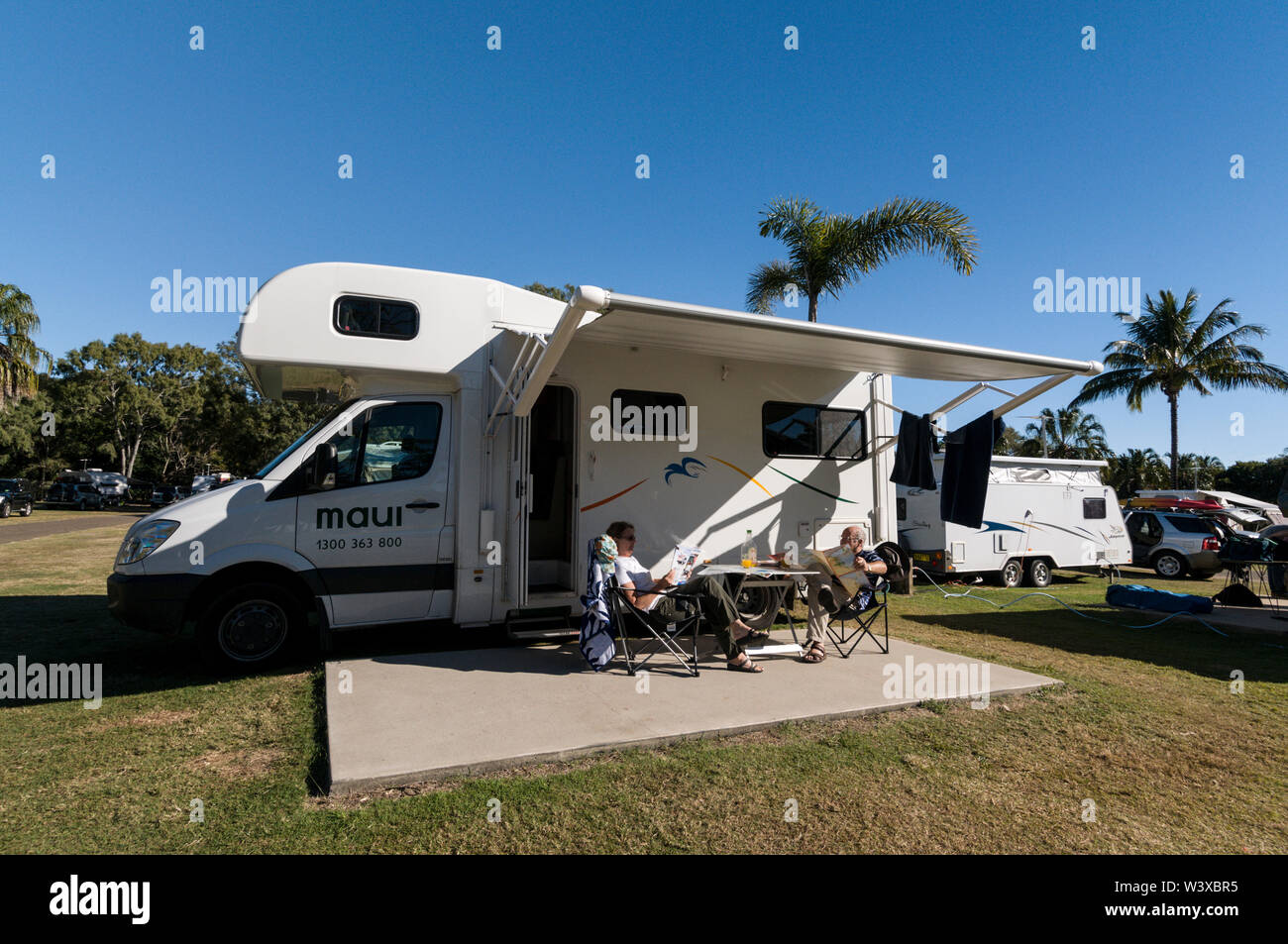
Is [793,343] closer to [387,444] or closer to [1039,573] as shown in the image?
[387,444]

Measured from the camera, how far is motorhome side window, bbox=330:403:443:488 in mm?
5453

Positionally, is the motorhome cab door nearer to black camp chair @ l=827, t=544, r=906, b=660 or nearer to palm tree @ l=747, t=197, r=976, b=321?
black camp chair @ l=827, t=544, r=906, b=660

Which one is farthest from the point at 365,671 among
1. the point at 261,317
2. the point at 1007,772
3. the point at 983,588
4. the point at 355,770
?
the point at 983,588

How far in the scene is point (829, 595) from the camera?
19.9ft

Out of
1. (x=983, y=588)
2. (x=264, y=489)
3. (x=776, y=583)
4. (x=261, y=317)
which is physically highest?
(x=261, y=317)

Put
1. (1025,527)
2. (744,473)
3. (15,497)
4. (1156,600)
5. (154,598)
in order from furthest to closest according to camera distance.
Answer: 1. (15,497)
2. (1025,527)
3. (1156,600)
4. (744,473)
5. (154,598)

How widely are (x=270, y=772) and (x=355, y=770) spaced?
521 mm

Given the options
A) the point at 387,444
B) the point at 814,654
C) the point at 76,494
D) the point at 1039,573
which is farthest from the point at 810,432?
the point at 76,494

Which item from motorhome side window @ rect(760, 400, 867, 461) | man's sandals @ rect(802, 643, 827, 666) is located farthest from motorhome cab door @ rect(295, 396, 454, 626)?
motorhome side window @ rect(760, 400, 867, 461)

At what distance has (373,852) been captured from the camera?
8.94ft

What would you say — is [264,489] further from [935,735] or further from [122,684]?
[935,735]

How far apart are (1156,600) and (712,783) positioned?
847 centimetres

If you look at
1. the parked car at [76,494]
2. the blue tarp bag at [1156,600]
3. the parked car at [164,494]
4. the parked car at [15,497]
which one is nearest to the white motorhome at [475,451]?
the blue tarp bag at [1156,600]
